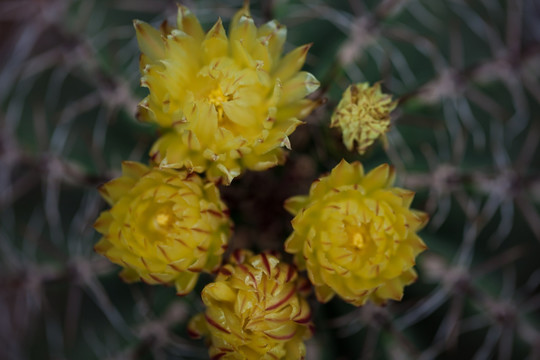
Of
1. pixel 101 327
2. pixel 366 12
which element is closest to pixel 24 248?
pixel 101 327

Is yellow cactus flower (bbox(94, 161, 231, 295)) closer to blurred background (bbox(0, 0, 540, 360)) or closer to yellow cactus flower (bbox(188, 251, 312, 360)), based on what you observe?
yellow cactus flower (bbox(188, 251, 312, 360))

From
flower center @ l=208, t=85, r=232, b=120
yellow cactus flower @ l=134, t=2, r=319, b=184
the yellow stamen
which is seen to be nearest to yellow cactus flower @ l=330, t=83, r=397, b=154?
yellow cactus flower @ l=134, t=2, r=319, b=184

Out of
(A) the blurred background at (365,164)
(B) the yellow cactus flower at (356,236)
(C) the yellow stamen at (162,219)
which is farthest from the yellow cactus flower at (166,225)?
(A) the blurred background at (365,164)

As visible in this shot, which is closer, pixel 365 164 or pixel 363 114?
pixel 363 114

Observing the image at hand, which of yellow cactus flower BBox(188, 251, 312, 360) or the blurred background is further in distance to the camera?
the blurred background

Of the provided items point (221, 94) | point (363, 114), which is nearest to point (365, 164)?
point (363, 114)

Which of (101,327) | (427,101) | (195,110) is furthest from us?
(101,327)

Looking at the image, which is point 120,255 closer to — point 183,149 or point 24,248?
point 183,149

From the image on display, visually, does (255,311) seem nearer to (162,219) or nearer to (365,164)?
(162,219)
